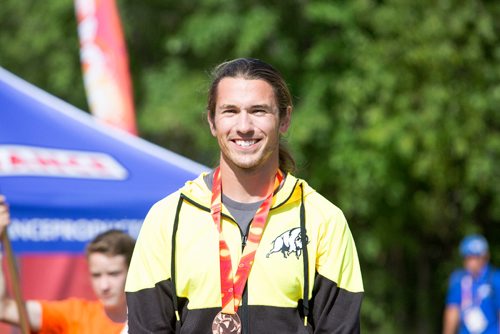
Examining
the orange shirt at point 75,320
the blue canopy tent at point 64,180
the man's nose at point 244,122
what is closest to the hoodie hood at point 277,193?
the man's nose at point 244,122

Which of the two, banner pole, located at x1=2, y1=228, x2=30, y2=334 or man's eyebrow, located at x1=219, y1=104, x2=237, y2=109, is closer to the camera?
man's eyebrow, located at x1=219, y1=104, x2=237, y2=109

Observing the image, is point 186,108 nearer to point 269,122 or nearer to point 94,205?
point 94,205

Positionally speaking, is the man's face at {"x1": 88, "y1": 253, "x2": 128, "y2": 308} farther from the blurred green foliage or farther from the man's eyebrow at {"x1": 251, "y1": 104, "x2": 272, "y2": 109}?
the blurred green foliage

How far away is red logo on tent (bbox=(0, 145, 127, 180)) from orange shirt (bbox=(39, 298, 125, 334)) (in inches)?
32.2

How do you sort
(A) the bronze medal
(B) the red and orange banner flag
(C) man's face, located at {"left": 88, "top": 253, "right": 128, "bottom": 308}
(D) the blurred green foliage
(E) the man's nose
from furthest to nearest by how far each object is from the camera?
(D) the blurred green foliage
(B) the red and orange banner flag
(C) man's face, located at {"left": 88, "top": 253, "right": 128, "bottom": 308}
(E) the man's nose
(A) the bronze medal

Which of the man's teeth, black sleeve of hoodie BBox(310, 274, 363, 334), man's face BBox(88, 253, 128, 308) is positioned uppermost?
man's face BBox(88, 253, 128, 308)

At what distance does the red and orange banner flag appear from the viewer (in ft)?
25.9

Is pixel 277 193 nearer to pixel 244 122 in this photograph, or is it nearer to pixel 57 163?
pixel 244 122

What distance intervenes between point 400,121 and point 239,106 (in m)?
9.41

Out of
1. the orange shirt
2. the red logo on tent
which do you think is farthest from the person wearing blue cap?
the orange shirt

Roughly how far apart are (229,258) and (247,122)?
0.40 m

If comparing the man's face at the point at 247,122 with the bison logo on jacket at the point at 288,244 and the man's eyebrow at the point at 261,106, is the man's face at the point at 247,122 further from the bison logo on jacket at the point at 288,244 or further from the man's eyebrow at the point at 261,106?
the bison logo on jacket at the point at 288,244

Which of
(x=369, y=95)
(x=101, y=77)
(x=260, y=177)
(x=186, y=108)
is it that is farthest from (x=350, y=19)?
(x=260, y=177)

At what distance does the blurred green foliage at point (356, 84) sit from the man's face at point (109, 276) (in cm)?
628
